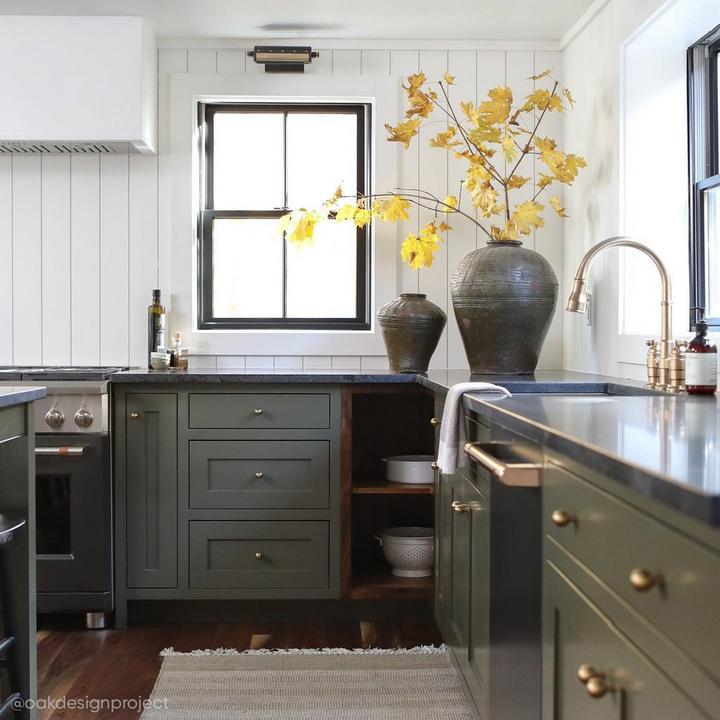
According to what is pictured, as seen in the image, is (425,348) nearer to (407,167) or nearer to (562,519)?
(407,167)

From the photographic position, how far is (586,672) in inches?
49.6

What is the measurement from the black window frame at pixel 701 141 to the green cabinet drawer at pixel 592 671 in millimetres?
1517

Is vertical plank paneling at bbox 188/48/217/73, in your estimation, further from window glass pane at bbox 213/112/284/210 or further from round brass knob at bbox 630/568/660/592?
round brass knob at bbox 630/568/660/592

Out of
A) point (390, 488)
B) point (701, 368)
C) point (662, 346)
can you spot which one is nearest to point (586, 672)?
point (701, 368)

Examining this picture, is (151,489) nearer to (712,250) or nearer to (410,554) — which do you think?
(410,554)

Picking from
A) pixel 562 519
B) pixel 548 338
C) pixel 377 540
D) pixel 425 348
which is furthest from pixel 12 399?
pixel 548 338

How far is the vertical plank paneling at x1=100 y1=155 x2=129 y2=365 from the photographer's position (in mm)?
3803

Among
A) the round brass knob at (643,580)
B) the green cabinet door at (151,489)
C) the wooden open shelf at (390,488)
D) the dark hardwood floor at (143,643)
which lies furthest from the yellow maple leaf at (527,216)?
the round brass knob at (643,580)

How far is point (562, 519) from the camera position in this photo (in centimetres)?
138

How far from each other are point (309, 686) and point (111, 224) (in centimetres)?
206

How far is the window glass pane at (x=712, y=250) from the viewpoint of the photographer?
106 inches

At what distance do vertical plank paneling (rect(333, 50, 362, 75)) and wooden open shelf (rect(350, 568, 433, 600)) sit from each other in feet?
6.74

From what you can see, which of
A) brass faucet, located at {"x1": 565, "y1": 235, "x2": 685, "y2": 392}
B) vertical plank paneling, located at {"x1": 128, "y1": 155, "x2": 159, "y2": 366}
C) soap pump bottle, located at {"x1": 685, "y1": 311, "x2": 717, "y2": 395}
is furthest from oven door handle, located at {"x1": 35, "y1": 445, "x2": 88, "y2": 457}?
soap pump bottle, located at {"x1": 685, "y1": 311, "x2": 717, "y2": 395}

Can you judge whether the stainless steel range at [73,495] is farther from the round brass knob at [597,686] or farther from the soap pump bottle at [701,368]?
the round brass knob at [597,686]
